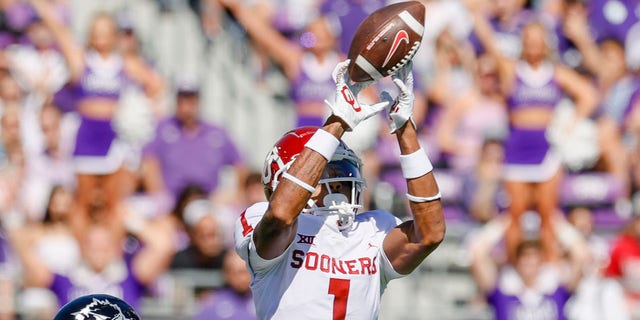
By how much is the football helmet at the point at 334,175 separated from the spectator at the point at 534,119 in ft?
17.5

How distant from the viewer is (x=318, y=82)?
34.3ft

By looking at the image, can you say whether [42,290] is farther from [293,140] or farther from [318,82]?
[293,140]

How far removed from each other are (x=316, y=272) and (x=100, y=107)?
6023 millimetres

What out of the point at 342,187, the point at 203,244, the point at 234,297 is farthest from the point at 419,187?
the point at 203,244

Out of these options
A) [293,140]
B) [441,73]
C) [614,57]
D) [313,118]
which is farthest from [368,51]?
[614,57]

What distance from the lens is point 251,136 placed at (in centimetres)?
1119

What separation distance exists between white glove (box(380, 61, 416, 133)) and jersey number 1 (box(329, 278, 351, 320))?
1.96 ft

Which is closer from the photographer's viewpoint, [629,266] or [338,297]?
[338,297]

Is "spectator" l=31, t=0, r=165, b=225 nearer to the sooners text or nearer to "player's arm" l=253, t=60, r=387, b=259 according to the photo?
the sooners text

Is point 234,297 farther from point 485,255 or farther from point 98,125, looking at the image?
point 98,125

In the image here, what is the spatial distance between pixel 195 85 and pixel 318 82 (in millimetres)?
1016

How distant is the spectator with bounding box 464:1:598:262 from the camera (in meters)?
10.3

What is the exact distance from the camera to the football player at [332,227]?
460 cm

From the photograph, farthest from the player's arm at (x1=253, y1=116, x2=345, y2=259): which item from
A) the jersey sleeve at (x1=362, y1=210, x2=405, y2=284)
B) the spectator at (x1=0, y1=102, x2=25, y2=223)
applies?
the spectator at (x1=0, y1=102, x2=25, y2=223)
